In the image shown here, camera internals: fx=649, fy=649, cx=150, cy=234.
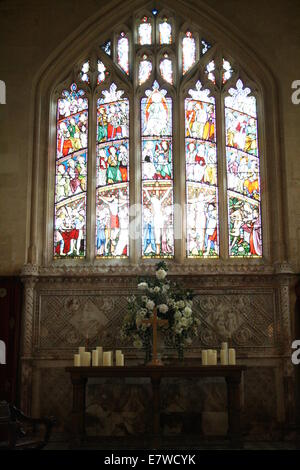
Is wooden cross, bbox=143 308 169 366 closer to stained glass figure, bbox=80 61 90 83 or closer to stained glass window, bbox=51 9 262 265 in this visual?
stained glass window, bbox=51 9 262 265

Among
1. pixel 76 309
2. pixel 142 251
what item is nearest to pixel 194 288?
pixel 142 251

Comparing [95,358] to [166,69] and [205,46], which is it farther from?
[205,46]

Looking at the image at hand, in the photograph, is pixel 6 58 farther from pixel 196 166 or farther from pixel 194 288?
pixel 194 288

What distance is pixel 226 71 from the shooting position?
11.9 metres

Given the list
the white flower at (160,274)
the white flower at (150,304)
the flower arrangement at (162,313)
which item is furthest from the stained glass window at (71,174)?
the white flower at (150,304)

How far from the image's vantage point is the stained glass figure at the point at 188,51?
11969 millimetres

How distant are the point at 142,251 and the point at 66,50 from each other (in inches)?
155

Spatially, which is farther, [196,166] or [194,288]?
[196,166]

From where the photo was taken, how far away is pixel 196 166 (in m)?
11.5

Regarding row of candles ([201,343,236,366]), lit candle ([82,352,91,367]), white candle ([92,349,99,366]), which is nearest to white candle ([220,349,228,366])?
row of candles ([201,343,236,366])

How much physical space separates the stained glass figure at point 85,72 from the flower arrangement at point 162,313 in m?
4.06

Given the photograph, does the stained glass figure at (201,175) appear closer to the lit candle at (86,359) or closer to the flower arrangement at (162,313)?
the flower arrangement at (162,313)

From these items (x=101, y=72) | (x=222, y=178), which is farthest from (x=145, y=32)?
(x=222, y=178)

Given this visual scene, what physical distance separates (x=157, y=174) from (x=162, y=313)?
2937 millimetres
